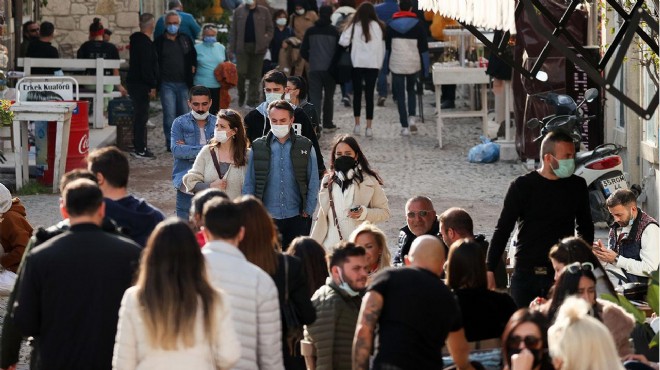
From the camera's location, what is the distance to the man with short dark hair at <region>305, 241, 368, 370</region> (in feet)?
23.9

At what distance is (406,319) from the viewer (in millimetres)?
6457

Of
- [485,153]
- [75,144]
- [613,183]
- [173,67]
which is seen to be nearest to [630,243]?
[613,183]

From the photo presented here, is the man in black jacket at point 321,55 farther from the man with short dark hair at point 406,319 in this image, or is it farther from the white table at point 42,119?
the man with short dark hair at point 406,319

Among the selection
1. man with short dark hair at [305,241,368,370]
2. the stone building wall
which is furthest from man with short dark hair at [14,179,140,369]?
the stone building wall

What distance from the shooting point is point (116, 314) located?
637 cm

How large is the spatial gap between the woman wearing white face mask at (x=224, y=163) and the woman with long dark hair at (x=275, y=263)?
3.47 m

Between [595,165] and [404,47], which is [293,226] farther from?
[404,47]

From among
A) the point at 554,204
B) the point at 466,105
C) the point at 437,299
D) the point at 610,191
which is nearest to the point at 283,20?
the point at 466,105

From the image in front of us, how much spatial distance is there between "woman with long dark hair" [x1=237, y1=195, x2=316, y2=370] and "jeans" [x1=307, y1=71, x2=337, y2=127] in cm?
1415

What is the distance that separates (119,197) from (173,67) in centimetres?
1252

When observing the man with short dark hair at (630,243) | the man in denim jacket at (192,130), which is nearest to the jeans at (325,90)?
the man in denim jacket at (192,130)

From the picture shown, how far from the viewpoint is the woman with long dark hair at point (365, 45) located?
68.5 feet

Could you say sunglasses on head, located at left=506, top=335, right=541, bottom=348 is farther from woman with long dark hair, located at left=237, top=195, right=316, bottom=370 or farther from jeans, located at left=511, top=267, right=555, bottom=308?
jeans, located at left=511, top=267, right=555, bottom=308

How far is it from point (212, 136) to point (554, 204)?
3.74 metres
